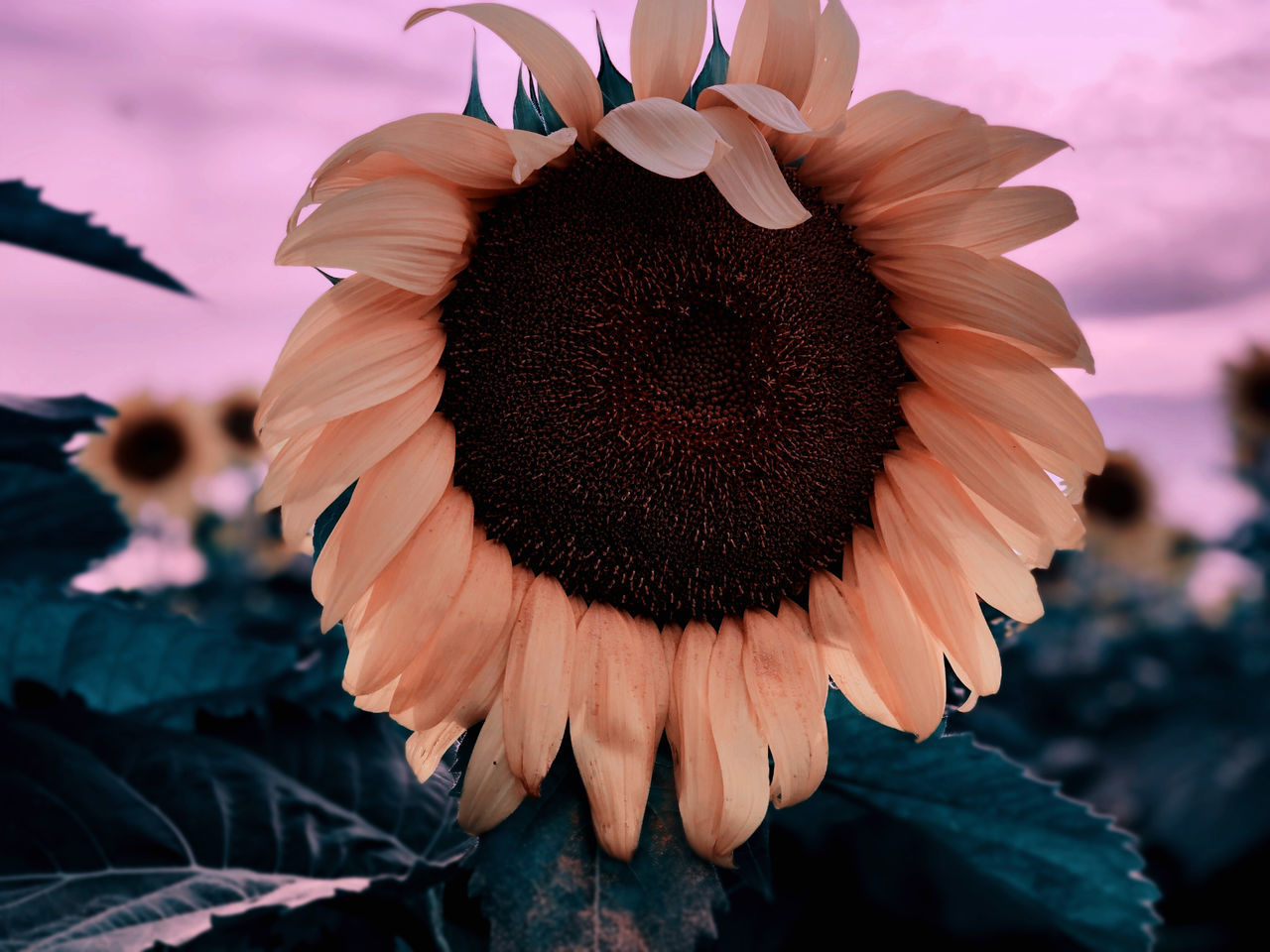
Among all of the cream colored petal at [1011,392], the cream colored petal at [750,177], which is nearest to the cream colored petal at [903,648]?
the cream colored petal at [1011,392]

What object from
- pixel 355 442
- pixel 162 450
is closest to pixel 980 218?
pixel 355 442

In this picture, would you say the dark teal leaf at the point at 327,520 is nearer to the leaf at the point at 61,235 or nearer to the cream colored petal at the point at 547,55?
the cream colored petal at the point at 547,55

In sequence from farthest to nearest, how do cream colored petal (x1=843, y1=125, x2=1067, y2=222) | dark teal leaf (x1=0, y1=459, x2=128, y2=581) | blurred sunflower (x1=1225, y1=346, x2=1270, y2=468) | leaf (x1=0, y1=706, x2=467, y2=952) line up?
blurred sunflower (x1=1225, y1=346, x2=1270, y2=468) < dark teal leaf (x1=0, y1=459, x2=128, y2=581) < leaf (x1=0, y1=706, x2=467, y2=952) < cream colored petal (x1=843, y1=125, x2=1067, y2=222)

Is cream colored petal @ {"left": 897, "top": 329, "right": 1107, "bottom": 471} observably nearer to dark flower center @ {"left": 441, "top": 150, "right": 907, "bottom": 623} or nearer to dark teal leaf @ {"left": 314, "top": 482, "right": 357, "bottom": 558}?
dark flower center @ {"left": 441, "top": 150, "right": 907, "bottom": 623}

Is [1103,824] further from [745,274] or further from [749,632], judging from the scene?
[745,274]

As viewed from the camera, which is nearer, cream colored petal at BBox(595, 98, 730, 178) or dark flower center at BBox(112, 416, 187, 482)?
cream colored petal at BBox(595, 98, 730, 178)

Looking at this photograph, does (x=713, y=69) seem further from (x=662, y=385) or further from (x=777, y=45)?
(x=662, y=385)

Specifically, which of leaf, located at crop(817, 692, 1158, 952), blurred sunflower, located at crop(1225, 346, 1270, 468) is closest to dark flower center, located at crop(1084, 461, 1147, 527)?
blurred sunflower, located at crop(1225, 346, 1270, 468)

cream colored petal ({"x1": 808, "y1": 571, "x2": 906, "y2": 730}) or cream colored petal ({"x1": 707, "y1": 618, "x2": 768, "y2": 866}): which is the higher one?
cream colored petal ({"x1": 808, "y1": 571, "x2": 906, "y2": 730})
